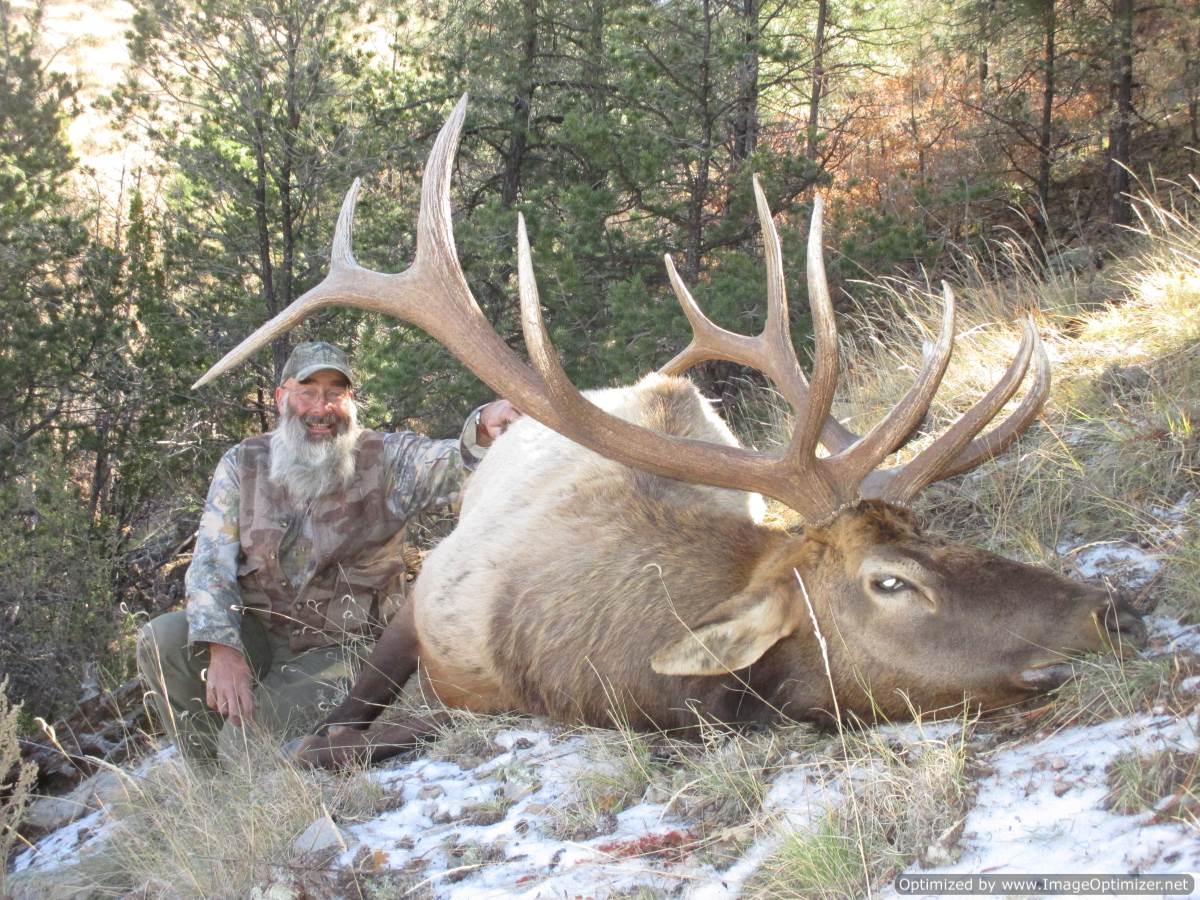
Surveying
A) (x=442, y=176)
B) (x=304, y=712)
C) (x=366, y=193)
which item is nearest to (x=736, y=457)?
(x=442, y=176)

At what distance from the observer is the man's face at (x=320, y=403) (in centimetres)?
506

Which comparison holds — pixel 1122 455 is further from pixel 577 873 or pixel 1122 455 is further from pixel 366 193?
pixel 366 193

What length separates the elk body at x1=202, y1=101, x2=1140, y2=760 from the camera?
2916 mm

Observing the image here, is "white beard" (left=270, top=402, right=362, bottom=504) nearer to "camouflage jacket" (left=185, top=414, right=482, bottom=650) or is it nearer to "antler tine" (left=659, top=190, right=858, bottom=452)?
"camouflage jacket" (left=185, top=414, right=482, bottom=650)

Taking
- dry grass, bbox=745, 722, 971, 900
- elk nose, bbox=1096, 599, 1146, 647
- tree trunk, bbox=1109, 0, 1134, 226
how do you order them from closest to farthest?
dry grass, bbox=745, 722, 971, 900, elk nose, bbox=1096, 599, 1146, 647, tree trunk, bbox=1109, 0, 1134, 226

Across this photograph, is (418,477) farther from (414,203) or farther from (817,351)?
(414,203)

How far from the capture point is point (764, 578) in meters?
3.21

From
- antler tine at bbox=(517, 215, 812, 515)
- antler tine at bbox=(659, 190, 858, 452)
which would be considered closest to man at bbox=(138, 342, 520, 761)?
antler tine at bbox=(659, 190, 858, 452)

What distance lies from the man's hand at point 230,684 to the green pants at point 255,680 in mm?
183

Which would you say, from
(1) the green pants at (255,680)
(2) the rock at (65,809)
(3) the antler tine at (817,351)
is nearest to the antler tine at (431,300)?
(3) the antler tine at (817,351)

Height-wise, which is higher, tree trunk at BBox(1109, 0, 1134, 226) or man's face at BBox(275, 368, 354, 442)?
tree trunk at BBox(1109, 0, 1134, 226)

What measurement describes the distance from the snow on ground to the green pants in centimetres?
134

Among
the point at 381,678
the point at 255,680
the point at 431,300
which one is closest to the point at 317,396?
the point at 255,680

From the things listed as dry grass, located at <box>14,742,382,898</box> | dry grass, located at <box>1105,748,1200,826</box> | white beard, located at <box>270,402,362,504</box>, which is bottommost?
dry grass, located at <box>14,742,382,898</box>
